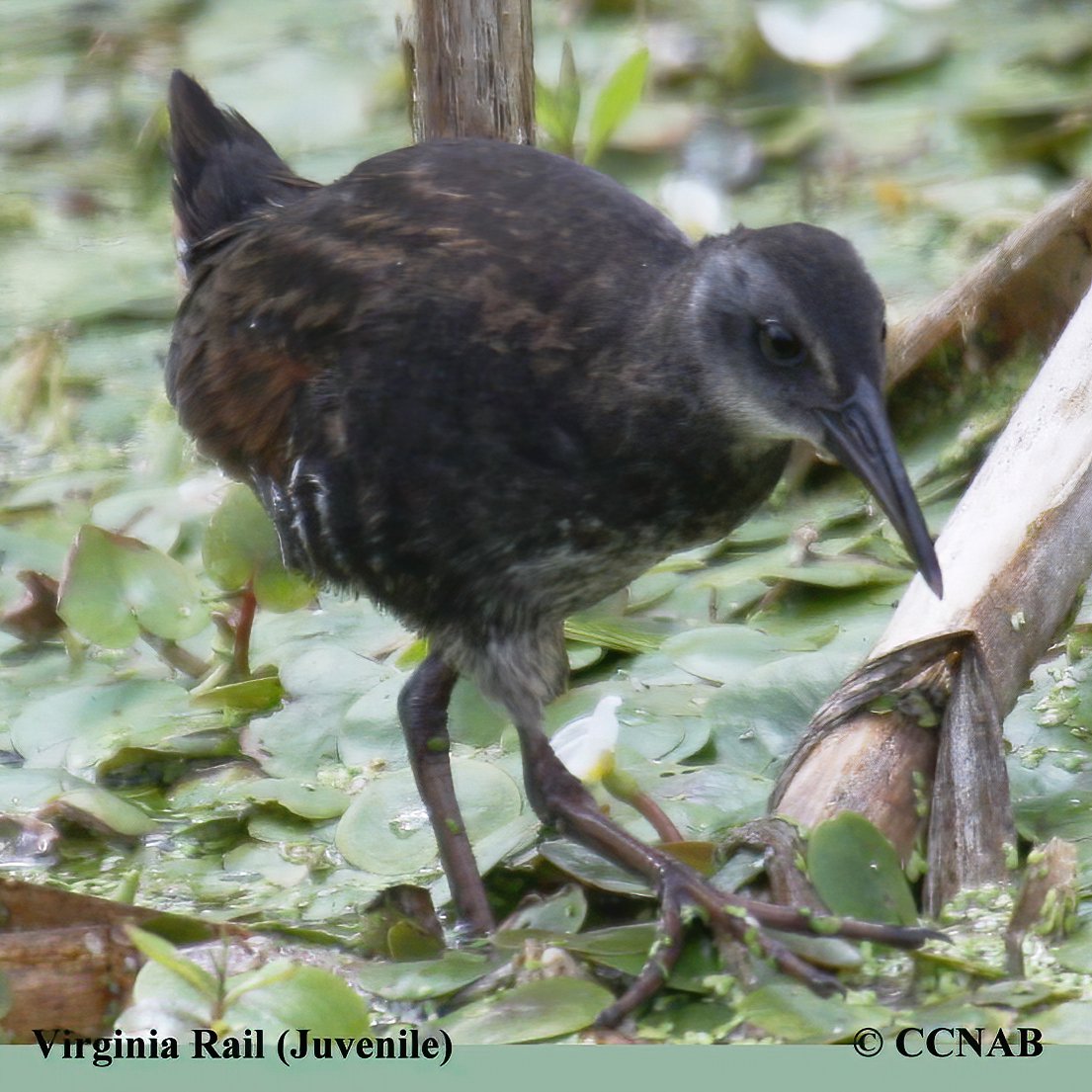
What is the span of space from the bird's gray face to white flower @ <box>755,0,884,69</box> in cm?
281

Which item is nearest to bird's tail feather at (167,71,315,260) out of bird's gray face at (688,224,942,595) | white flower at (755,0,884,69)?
bird's gray face at (688,224,942,595)

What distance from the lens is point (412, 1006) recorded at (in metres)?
2.51

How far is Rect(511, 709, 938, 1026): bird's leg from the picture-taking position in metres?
2.45

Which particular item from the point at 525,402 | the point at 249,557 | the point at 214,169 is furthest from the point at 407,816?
the point at 214,169

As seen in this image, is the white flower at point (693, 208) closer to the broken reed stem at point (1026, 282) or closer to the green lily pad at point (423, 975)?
the broken reed stem at point (1026, 282)

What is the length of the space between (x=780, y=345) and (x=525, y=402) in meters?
0.39

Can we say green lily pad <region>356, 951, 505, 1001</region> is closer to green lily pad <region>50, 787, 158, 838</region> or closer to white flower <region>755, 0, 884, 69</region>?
green lily pad <region>50, 787, 158, 838</region>

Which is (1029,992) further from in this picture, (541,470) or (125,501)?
(125,501)

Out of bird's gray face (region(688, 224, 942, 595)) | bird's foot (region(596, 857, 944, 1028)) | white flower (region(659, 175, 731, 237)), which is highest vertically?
white flower (region(659, 175, 731, 237))

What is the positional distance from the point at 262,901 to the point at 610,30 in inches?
160

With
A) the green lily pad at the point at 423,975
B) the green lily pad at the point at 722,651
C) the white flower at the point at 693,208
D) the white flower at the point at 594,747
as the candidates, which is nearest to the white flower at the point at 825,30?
the white flower at the point at 693,208

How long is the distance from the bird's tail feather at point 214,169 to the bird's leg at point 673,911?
3.84 ft

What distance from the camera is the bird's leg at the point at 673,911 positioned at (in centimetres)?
245

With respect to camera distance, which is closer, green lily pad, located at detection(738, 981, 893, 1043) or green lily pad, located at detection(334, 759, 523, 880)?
green lily pad, located at detection(738, 981, 893, 1043)
